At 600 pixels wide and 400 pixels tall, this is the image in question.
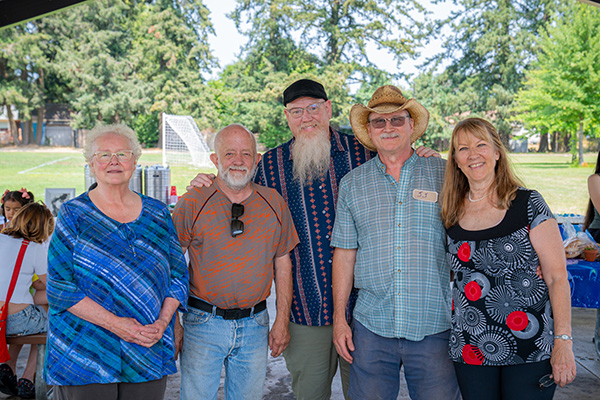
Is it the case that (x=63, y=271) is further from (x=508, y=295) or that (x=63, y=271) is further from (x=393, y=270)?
(x=508, y=295)

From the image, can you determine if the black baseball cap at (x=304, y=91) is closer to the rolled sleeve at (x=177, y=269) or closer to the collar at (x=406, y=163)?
the collar at (x=406, y=163)

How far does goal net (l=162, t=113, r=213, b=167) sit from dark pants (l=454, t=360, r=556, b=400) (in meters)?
19.1

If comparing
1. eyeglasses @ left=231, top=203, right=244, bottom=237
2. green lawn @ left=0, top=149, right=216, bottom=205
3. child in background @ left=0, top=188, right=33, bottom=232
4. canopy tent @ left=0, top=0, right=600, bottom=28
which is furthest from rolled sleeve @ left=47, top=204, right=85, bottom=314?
green lawn @ left=0, top=149, right=216, bottom=205

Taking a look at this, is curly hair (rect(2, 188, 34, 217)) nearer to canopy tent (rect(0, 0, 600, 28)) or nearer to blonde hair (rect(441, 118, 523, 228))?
canopy tent (rect(0, 0, 600, 28))

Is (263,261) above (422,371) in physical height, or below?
above

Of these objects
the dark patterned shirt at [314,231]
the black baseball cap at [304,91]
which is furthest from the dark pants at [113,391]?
the black baseball cap at [304,91]

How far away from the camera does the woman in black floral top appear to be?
6.24ft

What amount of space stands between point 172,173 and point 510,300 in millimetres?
20678

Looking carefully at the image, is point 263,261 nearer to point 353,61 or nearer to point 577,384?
point 577,384

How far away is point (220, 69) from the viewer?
25734mm

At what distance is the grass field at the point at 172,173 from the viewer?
18281 mm

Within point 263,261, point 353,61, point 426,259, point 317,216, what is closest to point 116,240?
point 263,261

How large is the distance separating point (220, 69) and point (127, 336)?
25.1 metres

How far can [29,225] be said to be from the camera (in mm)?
3400
